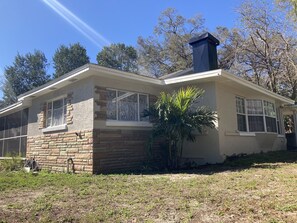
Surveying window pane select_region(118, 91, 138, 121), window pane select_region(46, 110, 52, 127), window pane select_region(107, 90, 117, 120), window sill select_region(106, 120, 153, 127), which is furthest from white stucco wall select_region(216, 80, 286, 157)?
window pane select_region(46, 110, 52, 127)

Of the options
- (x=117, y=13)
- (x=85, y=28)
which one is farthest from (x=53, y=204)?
(x=85, y=28)

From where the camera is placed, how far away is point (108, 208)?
4.64 metres

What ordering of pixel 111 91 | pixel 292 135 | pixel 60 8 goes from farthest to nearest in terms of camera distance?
pixel 292 135
pixel 60 8
pixel 111 91

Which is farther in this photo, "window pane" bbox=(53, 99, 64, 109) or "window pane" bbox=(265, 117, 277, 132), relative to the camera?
"window pane" bbox=(265, 117, 277, 132)

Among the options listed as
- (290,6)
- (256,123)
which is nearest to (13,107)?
(256,123)

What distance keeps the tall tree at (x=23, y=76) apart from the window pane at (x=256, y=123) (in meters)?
27.8

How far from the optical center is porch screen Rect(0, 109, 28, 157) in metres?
14.4

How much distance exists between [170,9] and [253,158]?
23.0 meters

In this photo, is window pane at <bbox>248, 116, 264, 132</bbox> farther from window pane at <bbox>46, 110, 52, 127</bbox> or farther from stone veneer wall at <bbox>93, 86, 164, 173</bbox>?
→ window pane at <bbox>46, 110, 52, 127</bbox>

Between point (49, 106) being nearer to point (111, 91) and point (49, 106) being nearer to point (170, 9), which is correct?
point (111, 91)

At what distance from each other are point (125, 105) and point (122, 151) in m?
1.69

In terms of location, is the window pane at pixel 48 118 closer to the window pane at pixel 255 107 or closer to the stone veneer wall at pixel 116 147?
the stone veneer wall at pixel 116 147

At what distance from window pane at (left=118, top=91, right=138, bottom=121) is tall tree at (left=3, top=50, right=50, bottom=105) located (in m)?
26.5

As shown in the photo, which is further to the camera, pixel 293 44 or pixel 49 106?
pixel 293 44
